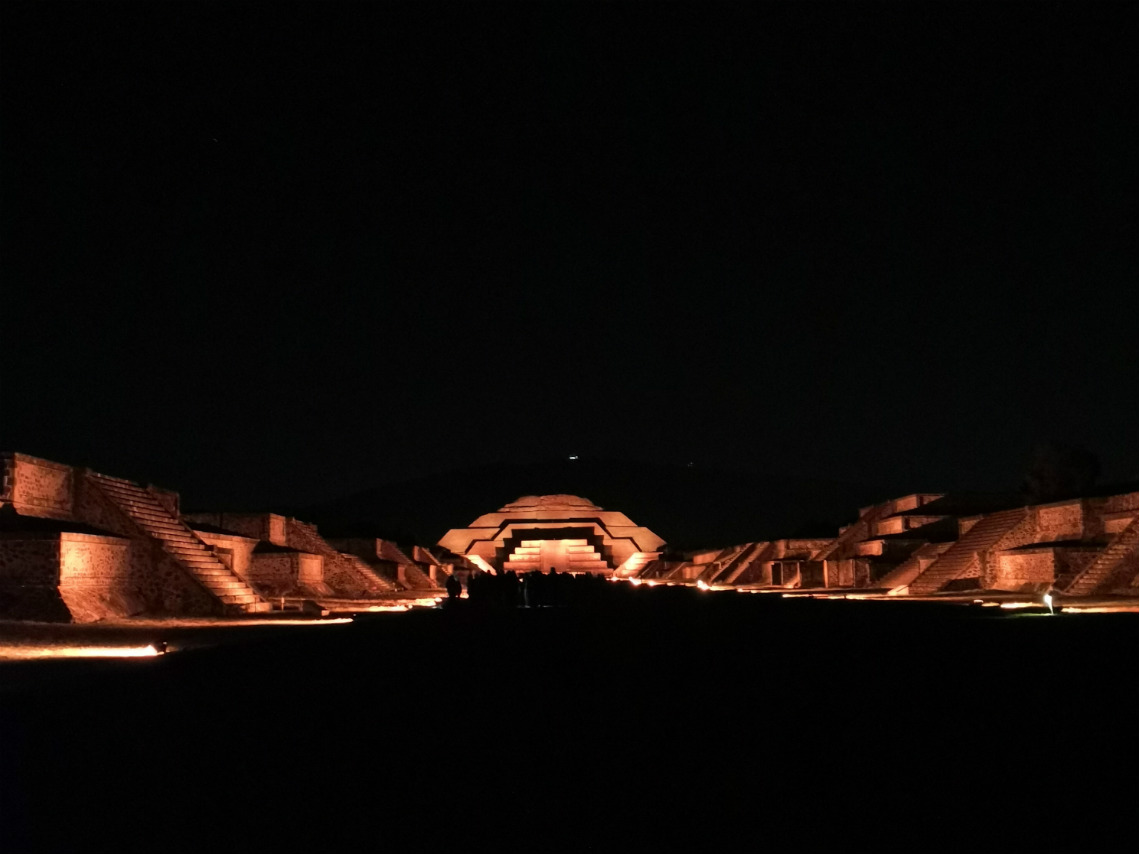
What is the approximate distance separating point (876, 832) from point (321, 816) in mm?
1969

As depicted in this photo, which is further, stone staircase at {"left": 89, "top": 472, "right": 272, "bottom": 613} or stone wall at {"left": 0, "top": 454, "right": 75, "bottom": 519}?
stone staircase at {"left": 89, "top": 472, "right": 272, "bottom": 613}

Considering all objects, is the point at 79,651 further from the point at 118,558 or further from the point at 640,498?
the point at 640,498

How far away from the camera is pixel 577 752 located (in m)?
5.21

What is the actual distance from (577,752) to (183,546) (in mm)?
12321

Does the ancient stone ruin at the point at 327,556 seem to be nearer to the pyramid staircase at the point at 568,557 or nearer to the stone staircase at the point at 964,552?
the stone staircase at the point at 964,552

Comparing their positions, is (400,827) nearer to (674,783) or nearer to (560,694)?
(674,783)

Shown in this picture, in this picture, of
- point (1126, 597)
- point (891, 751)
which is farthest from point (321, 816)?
point (1126, 597)

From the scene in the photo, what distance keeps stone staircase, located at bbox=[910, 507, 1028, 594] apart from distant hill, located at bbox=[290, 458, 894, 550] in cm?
5786

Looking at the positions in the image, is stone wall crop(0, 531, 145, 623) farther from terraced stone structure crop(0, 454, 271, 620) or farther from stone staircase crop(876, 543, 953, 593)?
stone staircase crop(876, 543, 953, 593)

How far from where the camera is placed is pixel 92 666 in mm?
8711

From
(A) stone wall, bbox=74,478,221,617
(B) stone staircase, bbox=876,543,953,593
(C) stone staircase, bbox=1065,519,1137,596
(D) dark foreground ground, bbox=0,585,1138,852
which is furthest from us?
(B) stone staircase, bbox=876,543,953,593

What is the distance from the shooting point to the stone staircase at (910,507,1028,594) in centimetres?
2408

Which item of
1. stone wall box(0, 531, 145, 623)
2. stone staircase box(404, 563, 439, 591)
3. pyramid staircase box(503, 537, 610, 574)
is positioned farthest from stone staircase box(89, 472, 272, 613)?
pyramid staircase box(503, 537, 610, 574)

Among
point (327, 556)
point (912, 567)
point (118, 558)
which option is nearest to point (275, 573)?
point (327, 556)
